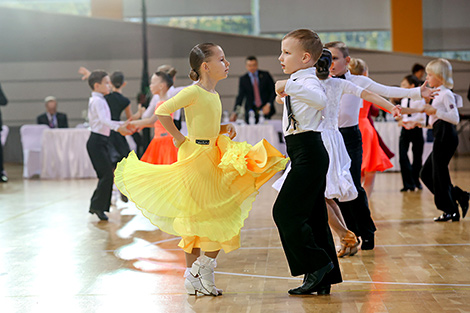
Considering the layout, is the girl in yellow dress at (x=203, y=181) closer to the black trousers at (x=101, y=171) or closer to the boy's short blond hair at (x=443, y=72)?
the boy's short blond hair at (x=443, y=72)

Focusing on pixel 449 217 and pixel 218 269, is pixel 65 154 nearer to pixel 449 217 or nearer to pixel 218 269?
pixel 449 217

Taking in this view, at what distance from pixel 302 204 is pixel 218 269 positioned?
1.04 m

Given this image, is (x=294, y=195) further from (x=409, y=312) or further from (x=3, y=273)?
(x=3, y=273)

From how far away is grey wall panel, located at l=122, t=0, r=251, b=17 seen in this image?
1455 centimetres

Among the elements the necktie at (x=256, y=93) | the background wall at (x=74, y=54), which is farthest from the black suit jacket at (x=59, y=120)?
the necktie at (x=256, y=93)

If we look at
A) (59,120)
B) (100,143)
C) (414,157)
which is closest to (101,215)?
(100,143)

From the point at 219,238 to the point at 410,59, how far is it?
456 inches

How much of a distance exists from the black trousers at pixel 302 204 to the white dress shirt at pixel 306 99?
0.17 ft

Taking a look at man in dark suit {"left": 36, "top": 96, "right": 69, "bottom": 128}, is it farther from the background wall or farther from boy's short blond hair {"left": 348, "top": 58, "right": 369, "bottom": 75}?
boy's short blond hair {"left": 348, "top": 58, "right": 369, "bottom": 75}

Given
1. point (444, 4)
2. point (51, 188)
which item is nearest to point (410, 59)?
point (444, 4)

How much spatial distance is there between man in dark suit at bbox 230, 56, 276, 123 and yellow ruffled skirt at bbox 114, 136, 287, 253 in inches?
304

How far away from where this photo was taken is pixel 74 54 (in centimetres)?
1430

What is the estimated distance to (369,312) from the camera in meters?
2.94

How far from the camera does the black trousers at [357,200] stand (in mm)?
4434
